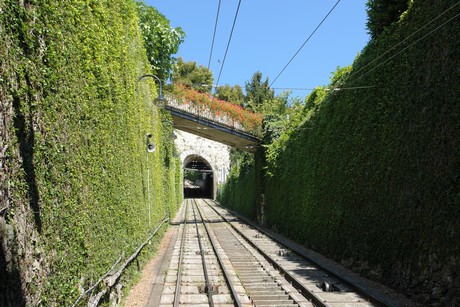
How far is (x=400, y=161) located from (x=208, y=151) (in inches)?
1856

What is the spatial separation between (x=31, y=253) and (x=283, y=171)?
16694 millimetres

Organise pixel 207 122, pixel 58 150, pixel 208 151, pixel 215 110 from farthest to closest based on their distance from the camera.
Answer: pixel 208 151 → pixel 215 110 → pixel 207 122 → pixel 58 150

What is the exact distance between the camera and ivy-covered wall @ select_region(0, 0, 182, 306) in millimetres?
3361

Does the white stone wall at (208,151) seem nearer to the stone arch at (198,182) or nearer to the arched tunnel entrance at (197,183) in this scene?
the stone arch at (198,182)

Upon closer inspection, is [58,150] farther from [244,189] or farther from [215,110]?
[244,189]

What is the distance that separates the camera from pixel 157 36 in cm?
2094

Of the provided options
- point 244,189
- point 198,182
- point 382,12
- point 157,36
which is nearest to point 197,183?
point 198,182

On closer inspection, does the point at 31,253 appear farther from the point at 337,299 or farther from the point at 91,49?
the point at 337,299

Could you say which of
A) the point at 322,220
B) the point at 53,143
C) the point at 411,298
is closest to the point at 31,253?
the point at 53,143

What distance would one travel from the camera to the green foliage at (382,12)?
10891mm

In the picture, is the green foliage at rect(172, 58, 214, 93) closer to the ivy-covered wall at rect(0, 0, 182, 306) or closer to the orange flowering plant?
the orange flowering plant

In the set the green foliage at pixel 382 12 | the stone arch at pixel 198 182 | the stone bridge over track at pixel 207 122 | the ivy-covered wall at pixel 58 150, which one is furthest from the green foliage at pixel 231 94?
the ivy-covered wall at pixel 58 150

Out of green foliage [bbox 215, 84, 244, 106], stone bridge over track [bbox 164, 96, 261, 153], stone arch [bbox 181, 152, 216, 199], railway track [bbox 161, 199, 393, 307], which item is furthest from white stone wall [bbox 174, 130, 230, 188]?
railway track [bbox 161, 199, 393, 307]

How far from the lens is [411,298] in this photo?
289 inches
